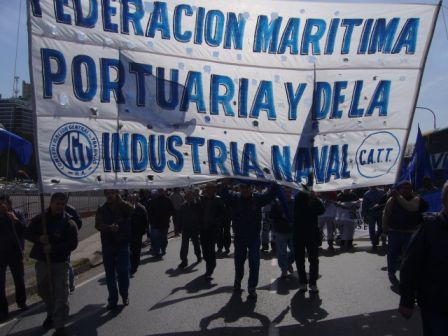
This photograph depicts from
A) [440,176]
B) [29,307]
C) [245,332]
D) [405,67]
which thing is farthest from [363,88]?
[440,176]

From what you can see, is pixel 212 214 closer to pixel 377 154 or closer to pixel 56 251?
pixel 377 154

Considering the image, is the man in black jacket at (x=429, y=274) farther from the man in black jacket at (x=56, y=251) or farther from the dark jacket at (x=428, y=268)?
the man in black jacket at (x=56, y=251)

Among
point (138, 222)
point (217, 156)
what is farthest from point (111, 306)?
point (138, 222)

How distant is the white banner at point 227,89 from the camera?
19.6ft

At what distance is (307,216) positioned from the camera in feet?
27.0

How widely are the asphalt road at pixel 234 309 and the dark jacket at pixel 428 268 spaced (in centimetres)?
238

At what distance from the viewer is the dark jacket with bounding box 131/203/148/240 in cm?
1035

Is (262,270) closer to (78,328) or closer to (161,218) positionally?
(161,218)

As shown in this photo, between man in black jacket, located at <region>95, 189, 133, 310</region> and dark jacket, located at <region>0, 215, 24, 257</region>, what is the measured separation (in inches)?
47.6

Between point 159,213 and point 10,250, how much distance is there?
5704 millimetres

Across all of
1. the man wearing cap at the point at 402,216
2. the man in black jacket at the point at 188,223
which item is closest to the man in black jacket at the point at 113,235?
the man in black jacket at the point at 188,223

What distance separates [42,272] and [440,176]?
32.4 ft

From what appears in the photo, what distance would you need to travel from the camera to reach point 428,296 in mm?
3811

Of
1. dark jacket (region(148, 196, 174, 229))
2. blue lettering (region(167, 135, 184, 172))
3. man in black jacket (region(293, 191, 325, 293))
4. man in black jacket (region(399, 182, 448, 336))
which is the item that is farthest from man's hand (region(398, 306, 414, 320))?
dark jacket (region(148, 196, 174, 229))
